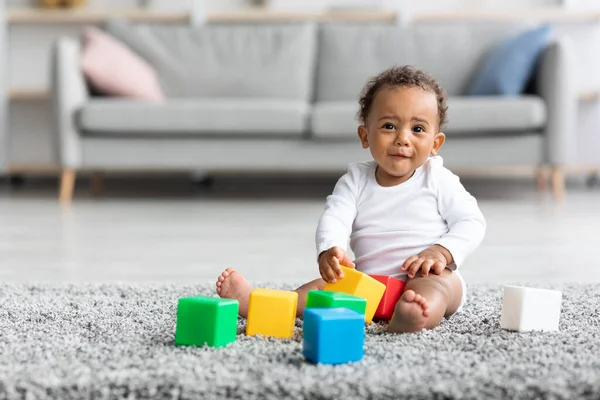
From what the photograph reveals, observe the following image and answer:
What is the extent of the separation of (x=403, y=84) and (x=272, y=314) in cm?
41

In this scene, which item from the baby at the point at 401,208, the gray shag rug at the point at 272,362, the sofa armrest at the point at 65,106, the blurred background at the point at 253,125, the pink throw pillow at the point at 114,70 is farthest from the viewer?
the pink throw pillow at the point at 114,70

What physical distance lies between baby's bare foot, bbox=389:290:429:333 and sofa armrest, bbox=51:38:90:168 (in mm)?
2496

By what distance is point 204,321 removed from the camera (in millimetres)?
947

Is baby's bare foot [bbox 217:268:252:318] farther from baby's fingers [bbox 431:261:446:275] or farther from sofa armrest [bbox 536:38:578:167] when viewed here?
sofa armrest [bbox 536:38:578:167]

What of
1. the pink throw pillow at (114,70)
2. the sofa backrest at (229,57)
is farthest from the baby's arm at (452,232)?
the sofa backrest at (229,57)

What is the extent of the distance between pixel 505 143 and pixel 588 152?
1434 millimetres

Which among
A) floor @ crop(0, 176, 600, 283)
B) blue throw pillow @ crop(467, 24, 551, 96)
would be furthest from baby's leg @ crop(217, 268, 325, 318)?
blue throw pillow @ crop(467, 24, 551, 96)

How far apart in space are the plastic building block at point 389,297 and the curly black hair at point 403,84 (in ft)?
0.87

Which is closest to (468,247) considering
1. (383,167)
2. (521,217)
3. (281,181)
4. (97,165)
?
(383,167)

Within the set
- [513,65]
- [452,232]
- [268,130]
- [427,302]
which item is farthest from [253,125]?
[427,302]

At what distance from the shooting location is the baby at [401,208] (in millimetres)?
1143

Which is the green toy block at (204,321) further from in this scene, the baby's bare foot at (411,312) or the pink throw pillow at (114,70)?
the pink throw pillow at (114,70)

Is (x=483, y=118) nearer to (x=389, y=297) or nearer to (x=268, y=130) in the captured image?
(x=268, y=130)

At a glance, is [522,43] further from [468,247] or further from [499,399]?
[499,399]
